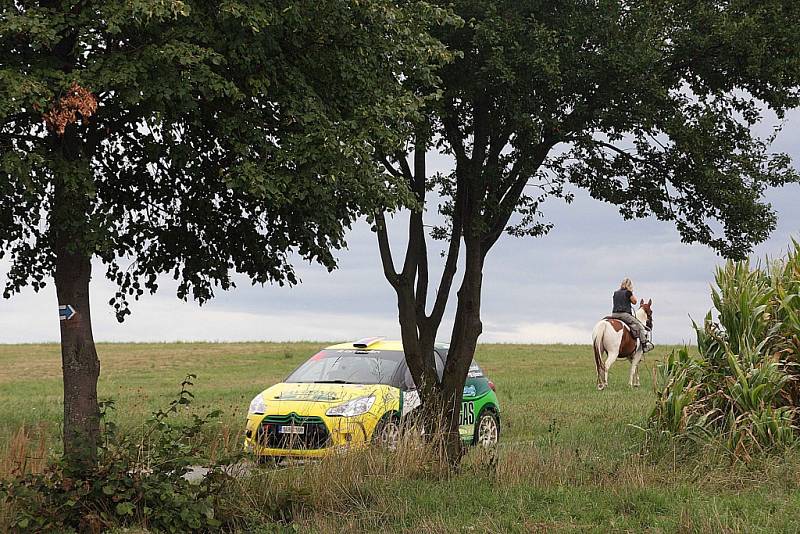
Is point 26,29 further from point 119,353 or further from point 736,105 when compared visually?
point 119,353

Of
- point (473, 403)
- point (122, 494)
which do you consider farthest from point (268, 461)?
point (473, 403)

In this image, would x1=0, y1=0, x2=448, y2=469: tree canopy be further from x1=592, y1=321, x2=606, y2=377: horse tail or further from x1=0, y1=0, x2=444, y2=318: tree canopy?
x1=592, y1=321, x2=606, y2=377: horse tail

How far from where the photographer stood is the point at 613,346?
28828 mm


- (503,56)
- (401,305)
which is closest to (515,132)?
(503,56)

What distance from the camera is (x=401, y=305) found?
51.3 feet

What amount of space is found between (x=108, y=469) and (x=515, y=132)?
7946mm

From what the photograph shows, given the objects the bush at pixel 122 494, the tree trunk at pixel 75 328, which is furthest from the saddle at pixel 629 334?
the bush at pixel 122 494

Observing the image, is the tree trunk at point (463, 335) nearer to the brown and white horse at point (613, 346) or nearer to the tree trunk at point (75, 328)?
the tree trunk at point (75, 328)

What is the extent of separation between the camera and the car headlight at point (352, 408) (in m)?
14.7

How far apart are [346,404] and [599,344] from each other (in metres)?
15.6

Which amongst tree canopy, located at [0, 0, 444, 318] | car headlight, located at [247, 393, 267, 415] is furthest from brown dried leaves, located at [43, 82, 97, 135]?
car headlight, located at [247, 393, 267, 415]

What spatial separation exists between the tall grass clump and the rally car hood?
4.11 meters

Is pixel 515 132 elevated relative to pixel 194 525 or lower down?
elevated

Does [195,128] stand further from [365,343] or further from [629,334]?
[629,334]
